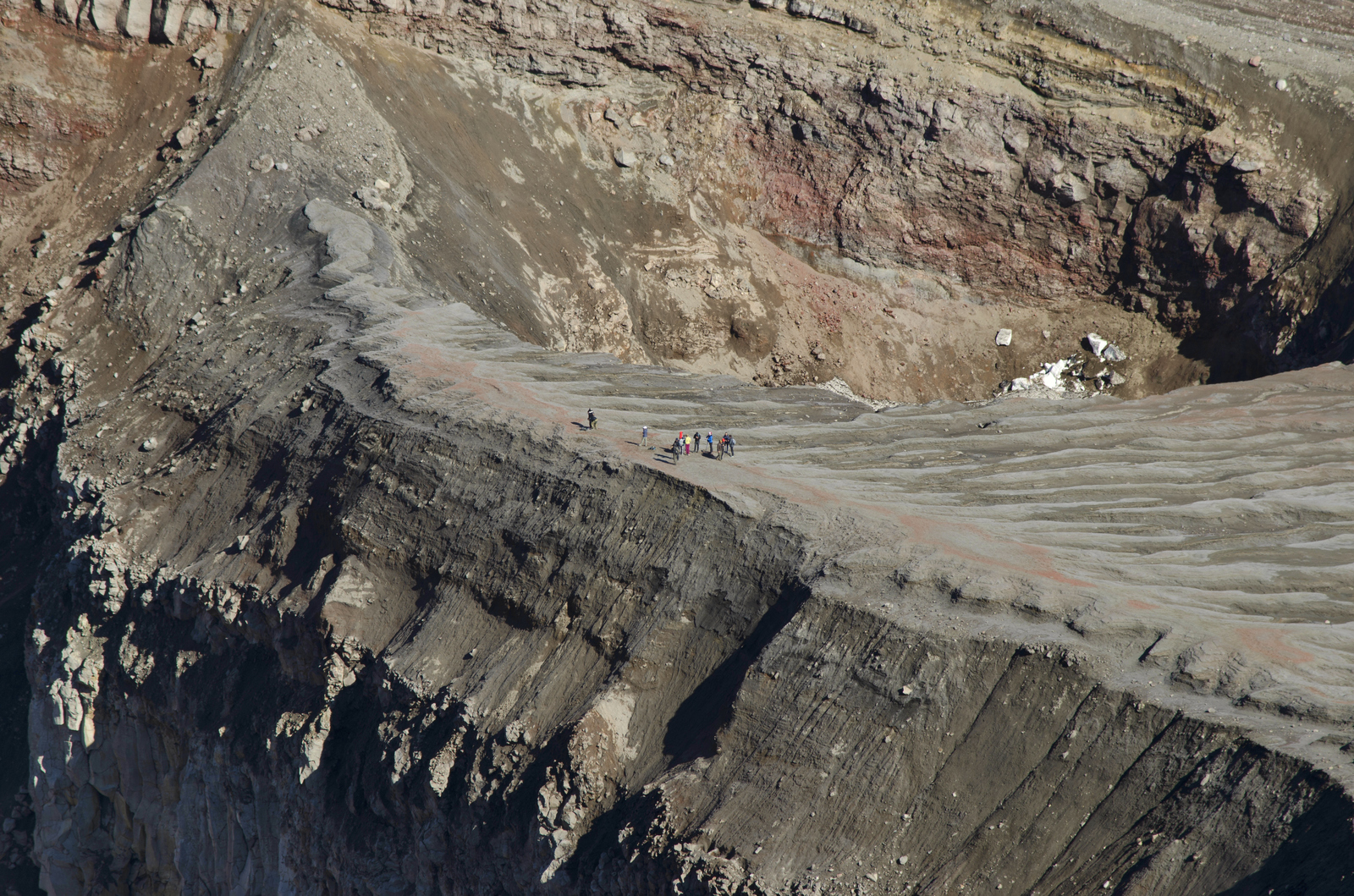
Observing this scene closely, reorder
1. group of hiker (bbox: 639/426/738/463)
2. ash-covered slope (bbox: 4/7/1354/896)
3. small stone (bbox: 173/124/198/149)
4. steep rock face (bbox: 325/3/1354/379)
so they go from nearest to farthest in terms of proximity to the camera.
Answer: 1. ash-covered slope (bbox: 4/7/1354/896)
2. group of hiker (bbox: 639/426/738/463)
3. small stone (bbox: 173/124/198/149)
4. steep rock face (bbox: 325/3/1354/379)

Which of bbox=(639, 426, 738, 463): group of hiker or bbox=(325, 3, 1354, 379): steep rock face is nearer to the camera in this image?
bbox=(639, 426, 738, 463): group of hiker

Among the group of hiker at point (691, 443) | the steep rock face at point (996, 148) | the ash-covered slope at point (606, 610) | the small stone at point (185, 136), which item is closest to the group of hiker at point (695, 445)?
the group of hiker at point (691, 443)

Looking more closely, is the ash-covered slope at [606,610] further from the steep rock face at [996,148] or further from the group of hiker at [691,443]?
the steep rock face at [996,148]

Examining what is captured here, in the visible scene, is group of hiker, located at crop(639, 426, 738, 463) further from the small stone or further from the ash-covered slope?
the small stone

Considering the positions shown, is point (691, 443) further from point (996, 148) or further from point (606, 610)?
point (996, 148)

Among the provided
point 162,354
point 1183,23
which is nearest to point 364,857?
point 162,354

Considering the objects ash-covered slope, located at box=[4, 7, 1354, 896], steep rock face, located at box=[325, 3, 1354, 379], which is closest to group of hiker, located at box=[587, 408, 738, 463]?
ash-covered slope, located at box=[4, 7, 1354, 896]

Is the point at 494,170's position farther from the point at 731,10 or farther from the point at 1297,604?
the point at 1297,604
